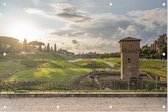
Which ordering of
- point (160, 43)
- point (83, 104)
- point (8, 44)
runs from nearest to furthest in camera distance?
point (83, 104)
point (160, 43)
point (8, 44)

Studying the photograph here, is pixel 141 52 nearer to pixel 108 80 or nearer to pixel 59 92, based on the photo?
pixel 108 80

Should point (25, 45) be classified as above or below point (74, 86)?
above

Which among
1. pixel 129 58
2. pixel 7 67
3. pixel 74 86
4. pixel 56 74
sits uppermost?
pixel 129 58

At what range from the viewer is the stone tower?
4.45m

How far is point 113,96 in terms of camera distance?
4.48 metres

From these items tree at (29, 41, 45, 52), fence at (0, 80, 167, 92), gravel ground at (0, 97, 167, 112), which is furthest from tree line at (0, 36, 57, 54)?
gravel ground at (0, 97, 167, 112)

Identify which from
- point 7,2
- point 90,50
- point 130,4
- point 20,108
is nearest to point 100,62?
point 90,50

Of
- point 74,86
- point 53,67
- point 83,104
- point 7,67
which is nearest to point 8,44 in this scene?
point 7,67

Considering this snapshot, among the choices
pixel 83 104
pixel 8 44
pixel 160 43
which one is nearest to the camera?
pixel 83 104

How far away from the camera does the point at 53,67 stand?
457 cm

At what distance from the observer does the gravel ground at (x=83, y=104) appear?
408 cm

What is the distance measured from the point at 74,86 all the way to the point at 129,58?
0.86 metres

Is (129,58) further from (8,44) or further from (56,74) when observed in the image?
(8,44)

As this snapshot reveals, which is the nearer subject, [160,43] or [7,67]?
[160,43]
